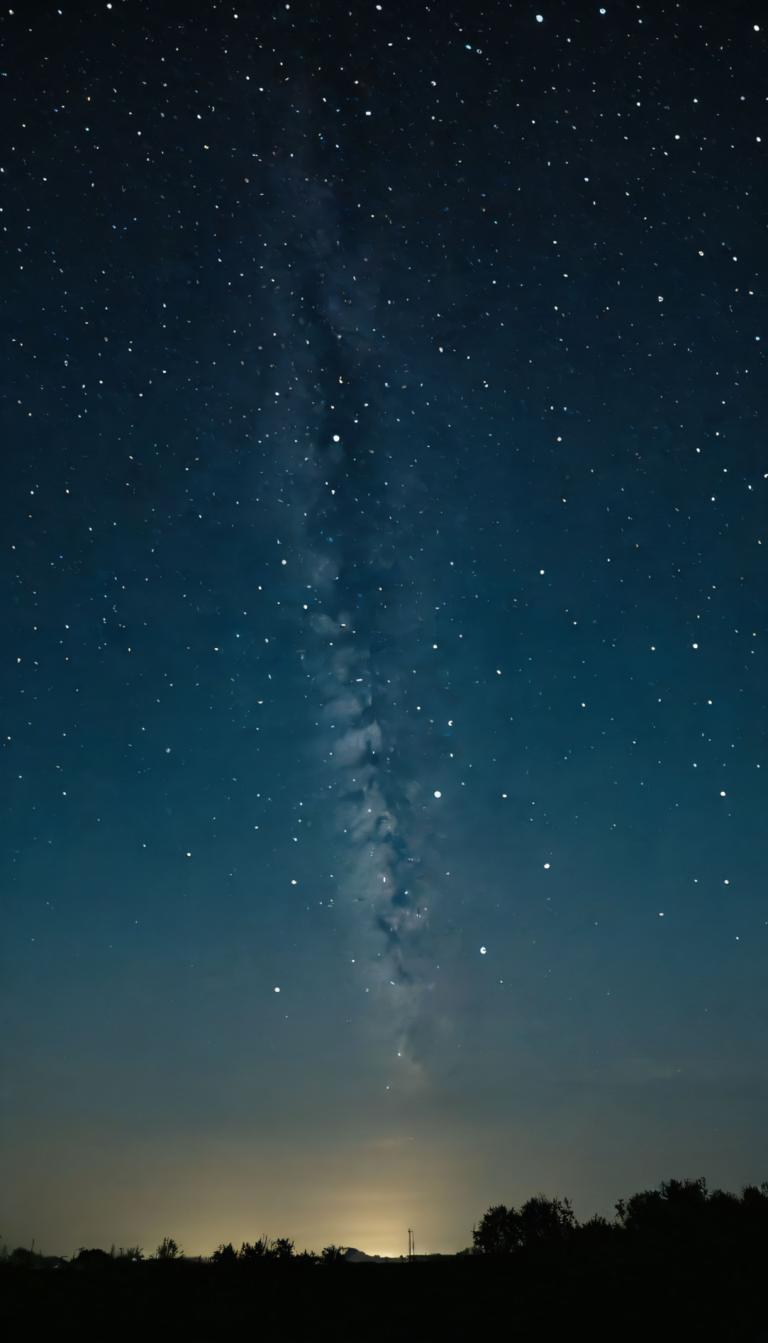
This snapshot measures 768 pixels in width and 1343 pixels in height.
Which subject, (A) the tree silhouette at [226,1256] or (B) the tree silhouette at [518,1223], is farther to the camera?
(B) the tree silhouette at [518,1223]

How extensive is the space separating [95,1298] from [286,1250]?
138 inches

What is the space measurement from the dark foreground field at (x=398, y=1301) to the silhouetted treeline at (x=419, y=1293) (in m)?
0.03

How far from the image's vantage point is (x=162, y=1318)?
10875mm

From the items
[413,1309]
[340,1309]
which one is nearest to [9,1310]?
[340,1309]

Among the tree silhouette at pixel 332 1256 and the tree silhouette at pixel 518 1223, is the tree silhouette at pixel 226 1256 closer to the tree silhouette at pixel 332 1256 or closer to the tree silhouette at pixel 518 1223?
the tree silhouette at pixel 332 1256

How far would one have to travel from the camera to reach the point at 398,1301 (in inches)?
480

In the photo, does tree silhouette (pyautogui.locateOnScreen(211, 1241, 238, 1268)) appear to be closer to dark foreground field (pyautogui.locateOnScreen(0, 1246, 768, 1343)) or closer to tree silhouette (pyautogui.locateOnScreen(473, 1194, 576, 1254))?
dark foreground field (pyautogui.locateOnScreen(0, 1246, 768, 1343))

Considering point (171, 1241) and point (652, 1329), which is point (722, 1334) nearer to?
point (652, 1329)

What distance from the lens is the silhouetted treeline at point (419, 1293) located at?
10539 millimetres

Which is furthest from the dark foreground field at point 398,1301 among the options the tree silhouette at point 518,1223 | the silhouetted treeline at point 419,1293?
the tree silhouette at point 518,1223

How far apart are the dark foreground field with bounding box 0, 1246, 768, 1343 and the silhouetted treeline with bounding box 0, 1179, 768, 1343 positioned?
26 mm

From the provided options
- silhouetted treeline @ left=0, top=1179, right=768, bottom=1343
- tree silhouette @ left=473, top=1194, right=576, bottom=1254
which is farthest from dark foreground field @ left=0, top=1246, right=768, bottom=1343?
tree silhouette @ left=473, top=1194, right=576, bottom=1254

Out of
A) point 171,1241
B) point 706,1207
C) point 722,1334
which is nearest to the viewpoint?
point 722,1334

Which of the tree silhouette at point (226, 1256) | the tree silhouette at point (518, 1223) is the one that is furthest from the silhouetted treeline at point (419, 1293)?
the tree silhouette at point (518, 1223)
